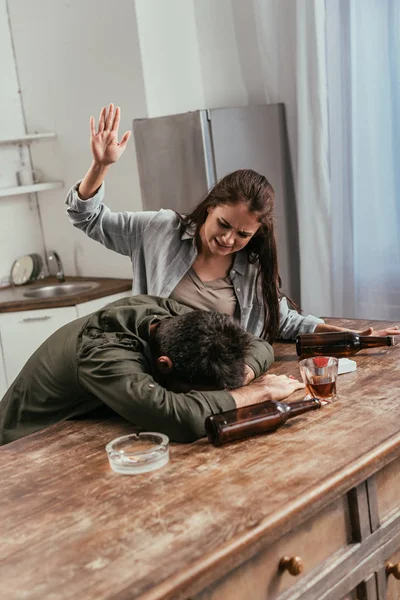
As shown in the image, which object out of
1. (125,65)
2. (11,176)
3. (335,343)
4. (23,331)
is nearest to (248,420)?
(335,343)

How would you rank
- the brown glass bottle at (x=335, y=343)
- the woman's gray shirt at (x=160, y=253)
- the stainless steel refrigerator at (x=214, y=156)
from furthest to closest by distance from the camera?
the stainless steel refrigerator at (x=214, y=156)
the woman's gray shirt at (x=160, y=253)
the brown glass bottle at (x=335, y=343)

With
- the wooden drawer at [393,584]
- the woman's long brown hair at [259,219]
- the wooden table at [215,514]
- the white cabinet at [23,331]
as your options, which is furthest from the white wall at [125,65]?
the wooden drawer at [393,584]

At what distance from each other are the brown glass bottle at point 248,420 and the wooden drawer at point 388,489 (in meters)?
0.24

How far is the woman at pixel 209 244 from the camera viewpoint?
2.71 m

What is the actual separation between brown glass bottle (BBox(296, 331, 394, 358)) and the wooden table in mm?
360

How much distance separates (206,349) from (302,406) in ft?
0.90

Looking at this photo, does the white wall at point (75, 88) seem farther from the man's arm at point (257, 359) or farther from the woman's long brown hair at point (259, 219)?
the man's arm at point (257, 359)

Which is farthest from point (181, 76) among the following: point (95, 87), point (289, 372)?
point (289, 372)

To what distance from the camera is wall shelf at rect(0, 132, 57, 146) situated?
476cm

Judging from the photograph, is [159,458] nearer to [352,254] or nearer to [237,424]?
[237,424]

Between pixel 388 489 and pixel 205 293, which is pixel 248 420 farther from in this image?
pixel 205 293

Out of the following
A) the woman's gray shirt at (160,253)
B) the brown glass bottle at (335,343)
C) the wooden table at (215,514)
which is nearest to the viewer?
the wooden table at (215,514)

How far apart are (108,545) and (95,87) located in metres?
3.52

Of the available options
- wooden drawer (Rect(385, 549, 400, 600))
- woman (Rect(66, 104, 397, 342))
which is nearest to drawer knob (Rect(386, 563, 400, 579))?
wooden drawer (Rect(385, 549, 400, 600))
